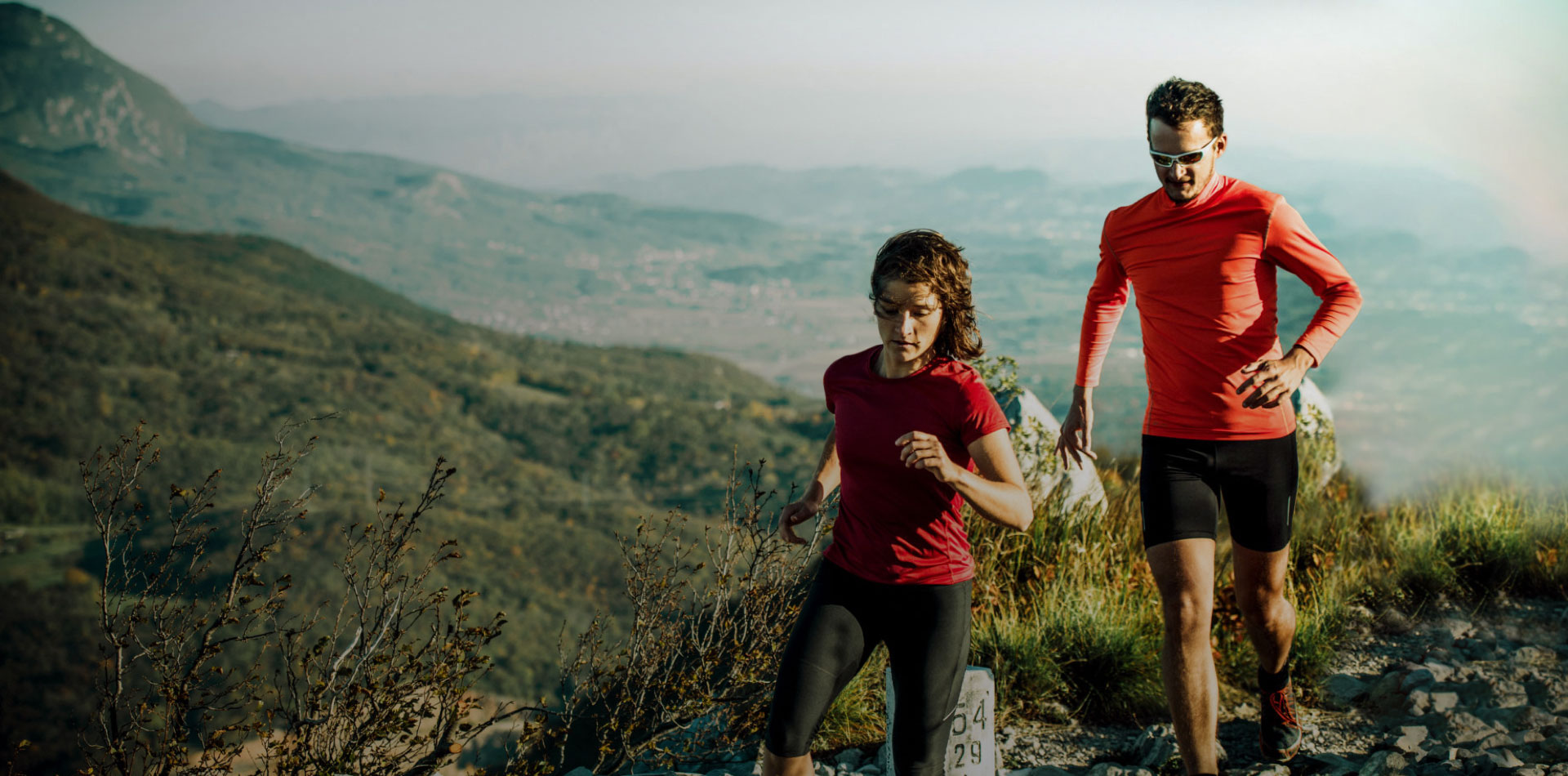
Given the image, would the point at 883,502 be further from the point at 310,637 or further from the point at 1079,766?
the point at 310,637

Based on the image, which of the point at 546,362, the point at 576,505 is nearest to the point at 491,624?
the point at 576,505

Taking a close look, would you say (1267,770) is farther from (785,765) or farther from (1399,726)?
(785,765)

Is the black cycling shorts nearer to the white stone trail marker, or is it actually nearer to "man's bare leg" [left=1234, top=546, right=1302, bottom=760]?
"man's bare leg" [left=1234, top=546, right=1302, bottom=760]

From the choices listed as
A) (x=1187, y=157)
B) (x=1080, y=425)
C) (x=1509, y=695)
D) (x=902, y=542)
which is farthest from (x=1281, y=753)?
(x=1187, y=157)

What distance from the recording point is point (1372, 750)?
3.42 meters

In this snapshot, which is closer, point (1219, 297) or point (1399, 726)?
point (1219, 297)

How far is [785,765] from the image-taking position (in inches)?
85.5

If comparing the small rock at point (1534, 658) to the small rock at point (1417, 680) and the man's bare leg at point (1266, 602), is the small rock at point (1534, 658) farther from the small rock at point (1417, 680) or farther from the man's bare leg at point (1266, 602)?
the man's bare leg at point (1266, 602)

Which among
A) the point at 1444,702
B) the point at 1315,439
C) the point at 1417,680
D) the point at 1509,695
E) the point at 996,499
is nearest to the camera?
the point at 996,499

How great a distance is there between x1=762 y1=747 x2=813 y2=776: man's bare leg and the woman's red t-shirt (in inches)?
17.3

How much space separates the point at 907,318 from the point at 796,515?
606mm

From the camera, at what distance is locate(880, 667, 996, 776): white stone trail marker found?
2625 mm

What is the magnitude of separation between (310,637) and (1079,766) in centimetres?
3532

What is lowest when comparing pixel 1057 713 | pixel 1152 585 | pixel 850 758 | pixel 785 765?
pixel 850 758
